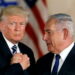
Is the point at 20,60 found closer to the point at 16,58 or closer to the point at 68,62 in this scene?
the point at 16,58

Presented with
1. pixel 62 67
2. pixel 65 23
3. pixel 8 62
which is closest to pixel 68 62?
pixel 62 67

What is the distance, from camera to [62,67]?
94.4 inches

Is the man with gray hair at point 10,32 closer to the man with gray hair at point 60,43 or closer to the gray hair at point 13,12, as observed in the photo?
the gray hair at point 13,12

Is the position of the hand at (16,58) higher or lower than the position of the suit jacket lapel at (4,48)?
lower

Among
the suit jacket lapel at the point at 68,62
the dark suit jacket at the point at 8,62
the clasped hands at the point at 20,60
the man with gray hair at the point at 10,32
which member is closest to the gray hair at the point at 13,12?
the man with gray hair at the point at 10,32

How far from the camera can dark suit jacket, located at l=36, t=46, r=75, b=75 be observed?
2.38 meters

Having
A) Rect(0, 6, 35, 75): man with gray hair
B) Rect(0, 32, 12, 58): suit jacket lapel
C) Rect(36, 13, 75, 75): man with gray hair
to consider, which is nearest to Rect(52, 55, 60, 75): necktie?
Rect(36, 13, 75, 75): man with gray hair

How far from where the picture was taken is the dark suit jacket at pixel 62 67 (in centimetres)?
238

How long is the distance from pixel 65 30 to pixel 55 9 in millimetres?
1249

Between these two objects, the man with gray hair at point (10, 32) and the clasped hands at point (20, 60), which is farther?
the man with gray hair at point (10, 32)

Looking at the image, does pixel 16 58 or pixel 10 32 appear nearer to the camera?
pixel 16 58

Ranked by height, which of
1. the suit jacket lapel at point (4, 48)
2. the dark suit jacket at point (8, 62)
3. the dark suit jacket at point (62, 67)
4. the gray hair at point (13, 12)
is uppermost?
the gray hair at point (13, 12)

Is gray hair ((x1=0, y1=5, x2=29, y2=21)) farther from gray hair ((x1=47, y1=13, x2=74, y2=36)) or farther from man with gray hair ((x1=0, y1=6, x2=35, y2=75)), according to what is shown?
gray hair ((x1=47, y1=13, x2=74, y2=36))

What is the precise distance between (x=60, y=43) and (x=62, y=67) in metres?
0.15
